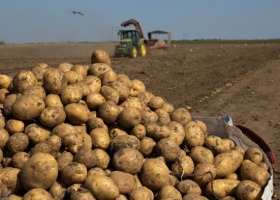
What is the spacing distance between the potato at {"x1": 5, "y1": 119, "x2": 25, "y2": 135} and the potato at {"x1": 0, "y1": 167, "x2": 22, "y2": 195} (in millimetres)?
629

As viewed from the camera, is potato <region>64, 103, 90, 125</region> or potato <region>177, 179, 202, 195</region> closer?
potato <region>177, 179, 202, 195</region>

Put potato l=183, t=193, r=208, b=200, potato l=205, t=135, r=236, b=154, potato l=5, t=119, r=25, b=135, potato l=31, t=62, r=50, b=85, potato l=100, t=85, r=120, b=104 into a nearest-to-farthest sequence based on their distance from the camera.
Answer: potato l=183, t=193, r=208, b=200
potato l=5, t=119, r=25, b=135
potato l=100, t=85, r=120, b=104
potato l=205, t=135, r=236, b=154
potato l=31, t=62, r=50, b=85

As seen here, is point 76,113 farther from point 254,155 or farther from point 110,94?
point 254,155

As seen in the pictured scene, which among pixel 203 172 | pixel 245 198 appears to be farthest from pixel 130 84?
pixel 245 198

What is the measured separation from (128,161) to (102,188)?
1.82 feet

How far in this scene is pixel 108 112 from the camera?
4781 millimetres

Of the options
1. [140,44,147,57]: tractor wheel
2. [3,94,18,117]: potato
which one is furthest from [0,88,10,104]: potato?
[140,44,147,57]: tractor wheel

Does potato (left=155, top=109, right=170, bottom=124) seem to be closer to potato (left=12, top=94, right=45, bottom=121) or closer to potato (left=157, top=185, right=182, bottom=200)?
potato (left=157, top=185, right=182, bottom=200)

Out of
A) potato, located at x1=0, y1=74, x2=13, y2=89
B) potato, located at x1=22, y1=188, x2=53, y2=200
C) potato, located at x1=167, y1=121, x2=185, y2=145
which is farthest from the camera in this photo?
potato, located at x1=0, y1=74, x2=13, y2=89

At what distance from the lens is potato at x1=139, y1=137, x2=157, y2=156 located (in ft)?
15.4

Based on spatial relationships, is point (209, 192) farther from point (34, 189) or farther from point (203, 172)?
point (34, 189)

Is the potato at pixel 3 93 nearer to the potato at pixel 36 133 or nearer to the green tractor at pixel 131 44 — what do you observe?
the potato at pixel 36 133

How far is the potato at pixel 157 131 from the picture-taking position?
15.7 ft

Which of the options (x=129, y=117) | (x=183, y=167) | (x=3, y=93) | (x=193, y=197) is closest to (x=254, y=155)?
(x=183, y=167)
